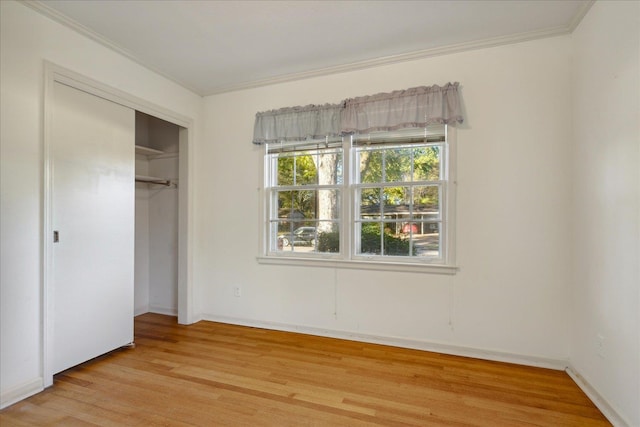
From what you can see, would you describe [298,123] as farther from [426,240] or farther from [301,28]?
[426,240]

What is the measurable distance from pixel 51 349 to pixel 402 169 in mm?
3201

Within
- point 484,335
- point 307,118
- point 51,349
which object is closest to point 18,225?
point 51,349

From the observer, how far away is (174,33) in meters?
2.56

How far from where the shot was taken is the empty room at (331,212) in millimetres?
1997

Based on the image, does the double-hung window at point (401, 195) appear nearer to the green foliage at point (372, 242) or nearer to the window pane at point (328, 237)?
the green foliage at point (372, 242)

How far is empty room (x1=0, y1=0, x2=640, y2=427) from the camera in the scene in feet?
6.55

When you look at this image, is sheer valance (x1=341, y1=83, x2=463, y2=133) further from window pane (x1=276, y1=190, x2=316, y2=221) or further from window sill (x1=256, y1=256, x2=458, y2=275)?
window sill (x1=256, y1=256, x2=458, y2=275)

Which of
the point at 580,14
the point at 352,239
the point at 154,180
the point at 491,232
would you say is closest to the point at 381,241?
the point at 352,239

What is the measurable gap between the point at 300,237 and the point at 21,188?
228 cm

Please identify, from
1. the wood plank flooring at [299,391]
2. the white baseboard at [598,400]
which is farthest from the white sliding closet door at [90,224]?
the white baseboard at [598,400]

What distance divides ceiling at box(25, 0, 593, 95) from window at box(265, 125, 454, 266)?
2.49 feet

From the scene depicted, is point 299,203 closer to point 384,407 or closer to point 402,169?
point 402,169

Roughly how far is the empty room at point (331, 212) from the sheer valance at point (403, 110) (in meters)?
0.02

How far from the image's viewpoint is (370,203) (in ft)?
10.2
